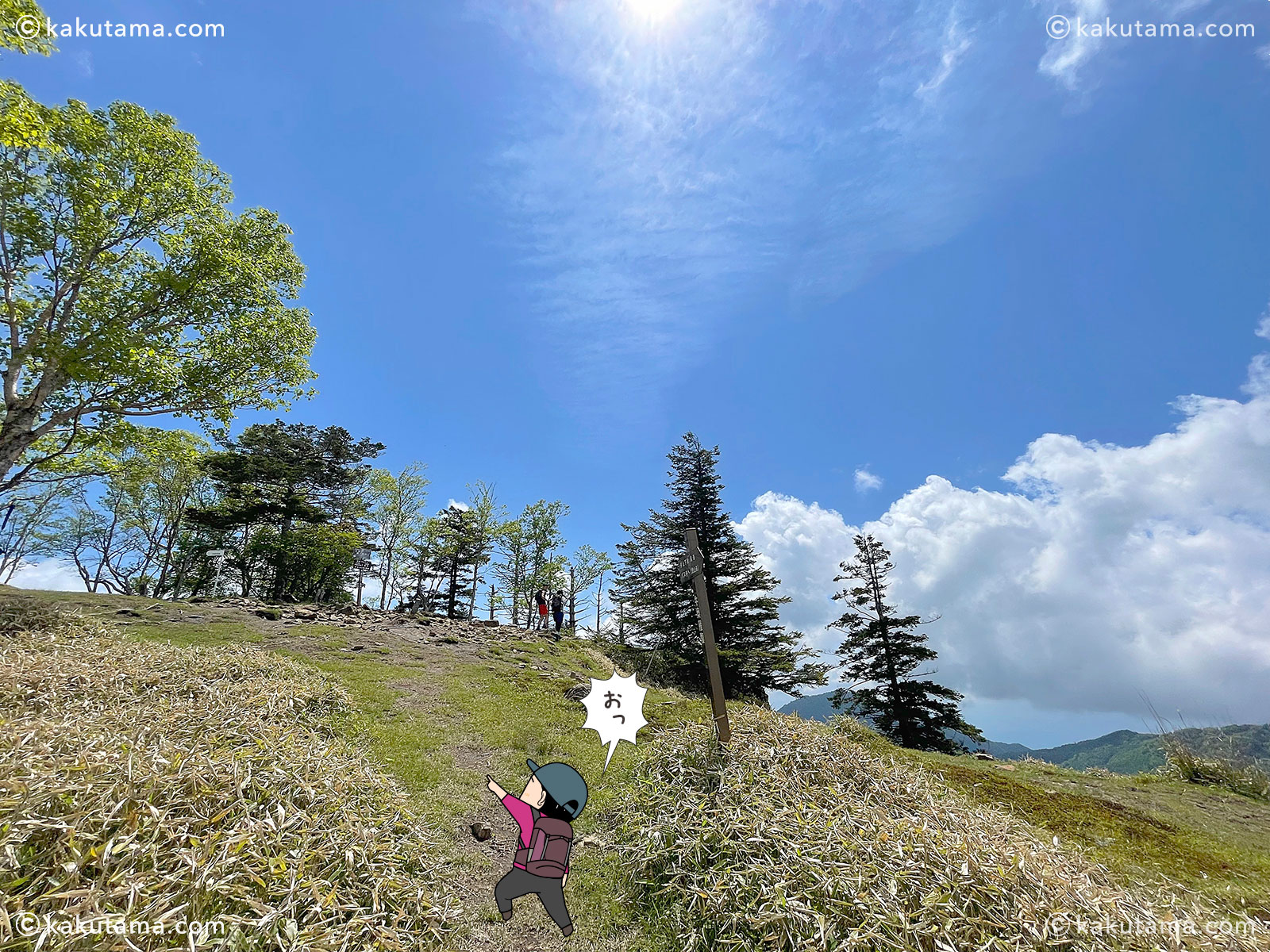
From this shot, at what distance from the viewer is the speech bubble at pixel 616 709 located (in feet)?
21.4

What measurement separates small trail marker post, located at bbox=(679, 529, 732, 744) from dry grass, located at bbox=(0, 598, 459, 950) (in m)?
3.68

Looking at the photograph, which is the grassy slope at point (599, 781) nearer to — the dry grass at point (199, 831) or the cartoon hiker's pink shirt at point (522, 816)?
the cartoon hiker's pink shirt at point (522, 816)

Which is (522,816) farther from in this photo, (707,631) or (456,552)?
(456,552)

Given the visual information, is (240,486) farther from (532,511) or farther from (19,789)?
(19,789)

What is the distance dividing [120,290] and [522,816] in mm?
16393

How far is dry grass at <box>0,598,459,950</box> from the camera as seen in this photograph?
2.96 meters

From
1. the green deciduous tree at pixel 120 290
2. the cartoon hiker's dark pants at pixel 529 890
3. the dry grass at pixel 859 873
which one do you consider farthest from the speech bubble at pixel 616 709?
the green deciduous tree at pixel 120 290

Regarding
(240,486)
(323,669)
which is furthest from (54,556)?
(323,669)

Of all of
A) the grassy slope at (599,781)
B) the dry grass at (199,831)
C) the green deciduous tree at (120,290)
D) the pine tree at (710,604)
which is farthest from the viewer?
the pine tree at (710,604)

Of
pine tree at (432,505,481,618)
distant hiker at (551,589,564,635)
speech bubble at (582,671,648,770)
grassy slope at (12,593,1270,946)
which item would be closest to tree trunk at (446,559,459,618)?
pine tree at (432,505,481,618)

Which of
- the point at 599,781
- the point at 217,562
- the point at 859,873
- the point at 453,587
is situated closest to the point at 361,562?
the point at 453,587

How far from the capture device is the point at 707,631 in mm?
6875

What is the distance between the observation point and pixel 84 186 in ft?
37.8

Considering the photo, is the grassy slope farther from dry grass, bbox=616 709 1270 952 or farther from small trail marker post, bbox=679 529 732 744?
small trail marker post, bbox=679 529 732 744
